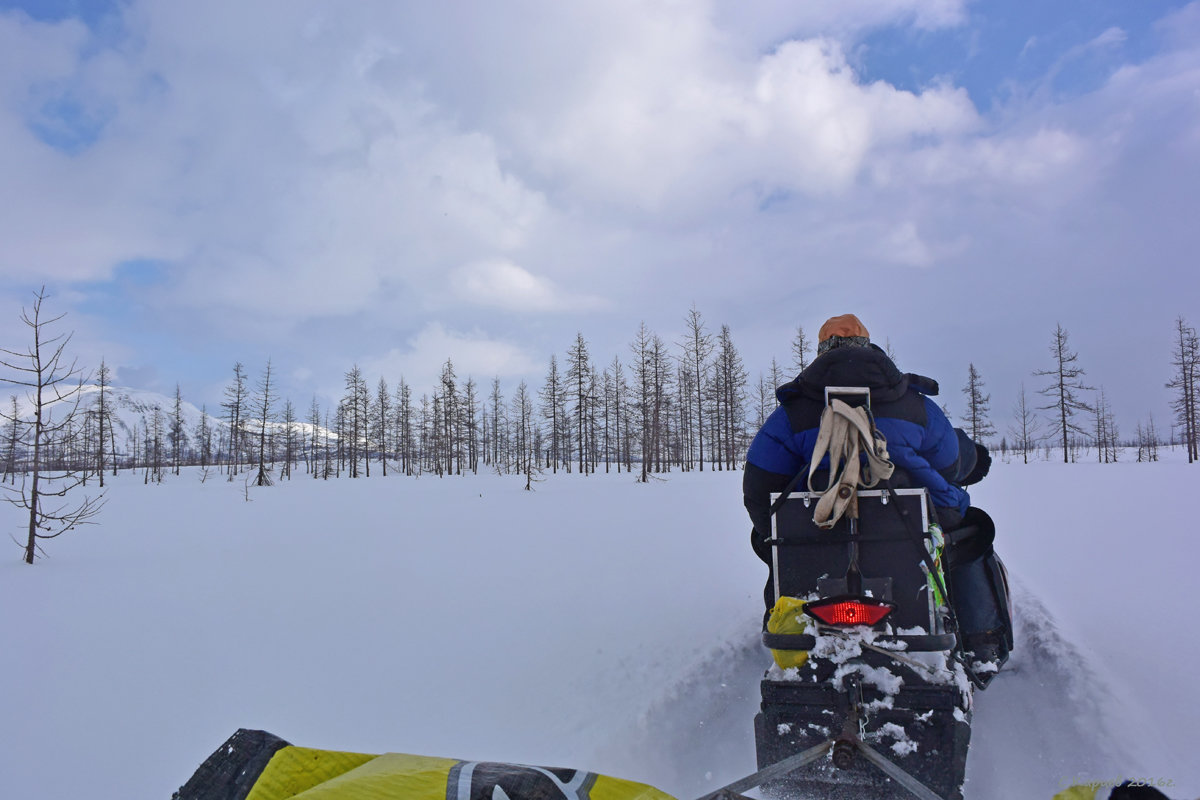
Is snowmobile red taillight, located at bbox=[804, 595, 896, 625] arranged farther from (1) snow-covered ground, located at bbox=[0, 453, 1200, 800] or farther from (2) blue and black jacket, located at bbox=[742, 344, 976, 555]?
(1) snow-covered ground, located at bbox=[0, 453, 1200, 800]

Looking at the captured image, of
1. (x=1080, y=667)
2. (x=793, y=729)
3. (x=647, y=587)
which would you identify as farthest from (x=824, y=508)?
(x=647, y=587)

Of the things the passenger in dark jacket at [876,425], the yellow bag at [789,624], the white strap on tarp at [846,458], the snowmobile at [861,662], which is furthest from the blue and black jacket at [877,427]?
the yellow bag at [789,624]

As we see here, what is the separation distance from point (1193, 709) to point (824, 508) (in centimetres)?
211

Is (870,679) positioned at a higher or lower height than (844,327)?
lower

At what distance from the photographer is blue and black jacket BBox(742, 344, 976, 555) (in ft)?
8.98

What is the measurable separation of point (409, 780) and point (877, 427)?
2335mm

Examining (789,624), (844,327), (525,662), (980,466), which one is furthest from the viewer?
(525,662)

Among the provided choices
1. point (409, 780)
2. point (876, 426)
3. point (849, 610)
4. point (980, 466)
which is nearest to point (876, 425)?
point (876, 426)

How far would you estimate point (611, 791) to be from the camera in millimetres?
1537

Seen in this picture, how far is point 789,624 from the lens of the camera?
7.43ft

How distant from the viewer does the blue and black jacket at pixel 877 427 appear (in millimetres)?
2736

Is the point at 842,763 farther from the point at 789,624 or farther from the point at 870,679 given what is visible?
the point at 789,624

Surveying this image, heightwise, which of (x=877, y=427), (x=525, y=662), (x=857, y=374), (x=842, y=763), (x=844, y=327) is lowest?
(x=525, y=662)

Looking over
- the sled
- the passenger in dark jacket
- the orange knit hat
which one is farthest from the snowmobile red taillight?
the orange knit hat
